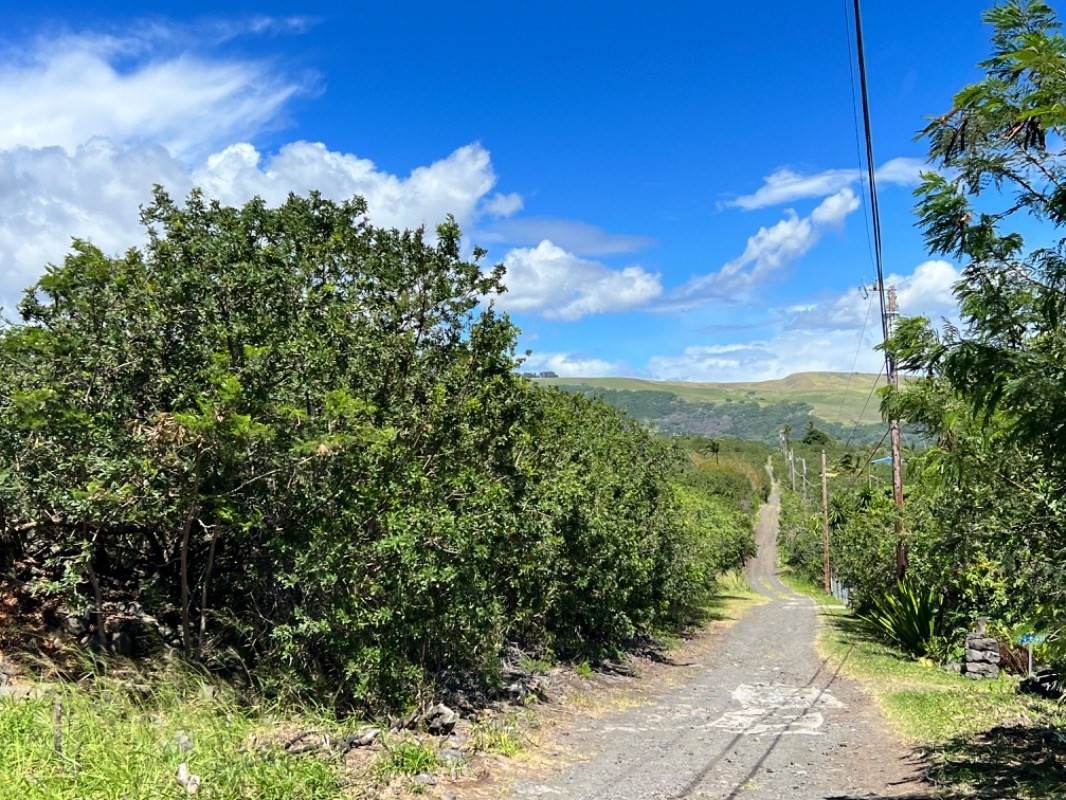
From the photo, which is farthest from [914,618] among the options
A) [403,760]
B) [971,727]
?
[403,760]

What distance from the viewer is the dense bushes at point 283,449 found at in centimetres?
732

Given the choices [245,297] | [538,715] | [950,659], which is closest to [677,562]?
[950,659]

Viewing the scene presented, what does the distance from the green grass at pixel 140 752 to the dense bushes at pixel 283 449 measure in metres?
1.02

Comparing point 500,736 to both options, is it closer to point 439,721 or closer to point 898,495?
point 439,721

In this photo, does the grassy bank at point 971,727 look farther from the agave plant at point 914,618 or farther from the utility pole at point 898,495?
the utility pole at point 898,495

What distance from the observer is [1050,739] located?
8820mm

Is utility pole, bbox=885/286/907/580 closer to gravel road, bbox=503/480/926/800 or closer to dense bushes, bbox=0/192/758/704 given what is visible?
gravel road, bbox=503/480/926/800

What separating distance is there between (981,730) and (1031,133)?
328 inches

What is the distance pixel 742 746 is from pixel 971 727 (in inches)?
126

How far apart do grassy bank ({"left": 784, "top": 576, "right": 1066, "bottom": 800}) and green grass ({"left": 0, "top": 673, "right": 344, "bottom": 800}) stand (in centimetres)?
603

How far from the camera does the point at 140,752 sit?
18.6 feet

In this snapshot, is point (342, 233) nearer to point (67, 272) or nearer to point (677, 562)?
point (67, 272)

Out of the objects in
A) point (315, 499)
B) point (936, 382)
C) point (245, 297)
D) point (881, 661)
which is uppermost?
point (245, 297)

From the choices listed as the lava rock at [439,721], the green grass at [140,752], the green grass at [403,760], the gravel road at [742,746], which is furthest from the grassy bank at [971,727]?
the green grass at [140,752]
